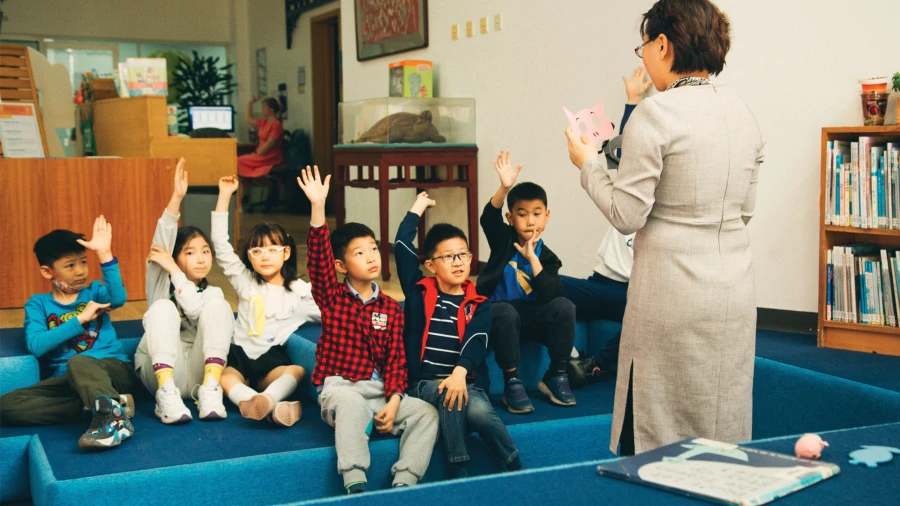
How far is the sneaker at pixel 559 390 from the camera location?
274 cm

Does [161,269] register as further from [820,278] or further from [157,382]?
[820,278]

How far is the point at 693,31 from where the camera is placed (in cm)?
154

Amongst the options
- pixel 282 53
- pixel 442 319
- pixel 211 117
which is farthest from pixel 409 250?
pixel 282 53

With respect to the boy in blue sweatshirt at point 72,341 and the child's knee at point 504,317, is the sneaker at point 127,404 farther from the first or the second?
the child's knee at point 504,317

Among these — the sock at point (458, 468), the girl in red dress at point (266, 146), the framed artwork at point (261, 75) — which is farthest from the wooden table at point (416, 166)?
the framed artwork at point (261, 75)

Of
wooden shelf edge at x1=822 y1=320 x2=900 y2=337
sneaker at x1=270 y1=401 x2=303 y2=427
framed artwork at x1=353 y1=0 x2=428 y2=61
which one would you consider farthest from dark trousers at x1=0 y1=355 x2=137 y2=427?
framed artwork at x1=353 y1=0 x2=428 y2=61

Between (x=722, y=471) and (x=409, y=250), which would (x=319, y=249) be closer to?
(x=409, y=250)

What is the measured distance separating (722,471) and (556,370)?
178cm

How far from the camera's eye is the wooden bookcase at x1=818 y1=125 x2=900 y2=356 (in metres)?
3.10

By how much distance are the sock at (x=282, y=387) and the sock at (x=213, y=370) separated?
0.15 metres

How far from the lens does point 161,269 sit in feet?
9.51

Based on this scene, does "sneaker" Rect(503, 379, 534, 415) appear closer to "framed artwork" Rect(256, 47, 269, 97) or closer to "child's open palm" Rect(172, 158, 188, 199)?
"child's open palm" Rect(172, 158, 188, 199)

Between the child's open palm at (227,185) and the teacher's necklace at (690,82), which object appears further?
the child's open palm at (227,185)

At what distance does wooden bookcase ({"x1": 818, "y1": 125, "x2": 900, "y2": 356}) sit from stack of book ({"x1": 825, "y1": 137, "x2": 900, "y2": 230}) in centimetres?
2
